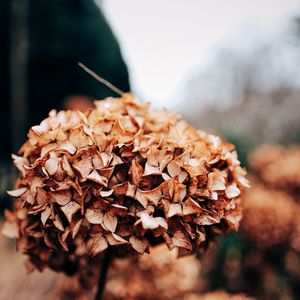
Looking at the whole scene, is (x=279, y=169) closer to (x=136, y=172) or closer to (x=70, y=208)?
(x=136, y=172)

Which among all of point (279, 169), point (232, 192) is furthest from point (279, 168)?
point (232, 192)

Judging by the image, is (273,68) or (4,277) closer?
(4,277)

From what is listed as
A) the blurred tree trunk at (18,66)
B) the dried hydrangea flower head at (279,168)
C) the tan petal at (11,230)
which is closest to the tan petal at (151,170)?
the tan petal at (11,230)

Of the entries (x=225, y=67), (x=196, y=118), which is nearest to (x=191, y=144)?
(x=225, y=67)

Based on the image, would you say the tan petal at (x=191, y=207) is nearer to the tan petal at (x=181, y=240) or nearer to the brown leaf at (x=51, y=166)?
the tan petal at (x=181, y=240)

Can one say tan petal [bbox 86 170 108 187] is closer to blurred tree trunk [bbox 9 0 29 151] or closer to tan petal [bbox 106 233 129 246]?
tan petal [bbox 106 233 129 246]

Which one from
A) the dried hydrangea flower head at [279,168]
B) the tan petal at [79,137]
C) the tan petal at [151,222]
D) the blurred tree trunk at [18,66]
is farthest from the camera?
the blurred tree trunk at [18,66]

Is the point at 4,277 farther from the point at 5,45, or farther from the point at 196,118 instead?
the point at 196,118
